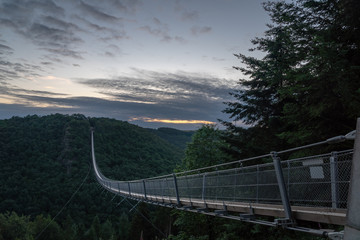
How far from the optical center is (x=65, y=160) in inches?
3147

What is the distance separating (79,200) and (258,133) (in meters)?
57.1

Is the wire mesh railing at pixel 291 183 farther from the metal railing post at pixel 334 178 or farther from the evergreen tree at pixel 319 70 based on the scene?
the evergreen tree at pixel 319 70

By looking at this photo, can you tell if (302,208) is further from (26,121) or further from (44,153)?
(26,121)

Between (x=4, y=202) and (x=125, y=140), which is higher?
(x=125, y=140)

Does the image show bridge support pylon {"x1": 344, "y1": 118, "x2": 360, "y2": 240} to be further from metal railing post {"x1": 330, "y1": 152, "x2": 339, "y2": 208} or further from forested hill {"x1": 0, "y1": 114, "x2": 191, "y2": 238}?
forested hill {"x1": 0, "y1": 114, "x2": 191, "y2": 238}

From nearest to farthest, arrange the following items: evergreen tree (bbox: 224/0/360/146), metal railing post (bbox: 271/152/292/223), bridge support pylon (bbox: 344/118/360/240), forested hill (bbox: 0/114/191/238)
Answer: bridge support pylon (bbox: 344/118/360/240) < metal railing post (bbox: 271/152/292/223) < evergreen tree (bbox: 224/0/360/146) < forested hill (bbox: 0/114/191/238)

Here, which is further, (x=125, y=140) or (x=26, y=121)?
(x=26, y=121)

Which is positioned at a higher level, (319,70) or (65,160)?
(319,70)

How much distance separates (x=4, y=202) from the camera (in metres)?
61.7

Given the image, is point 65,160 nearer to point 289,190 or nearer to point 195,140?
point 195,140

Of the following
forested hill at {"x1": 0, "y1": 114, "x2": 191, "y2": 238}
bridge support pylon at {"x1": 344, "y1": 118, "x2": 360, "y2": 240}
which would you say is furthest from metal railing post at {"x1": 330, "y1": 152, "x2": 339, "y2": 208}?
forested hill at {"x1": 0, "y1": 114, "x2": 191, "y2": 238}

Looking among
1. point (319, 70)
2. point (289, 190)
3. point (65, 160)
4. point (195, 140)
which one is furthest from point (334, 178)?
point (65, 160)

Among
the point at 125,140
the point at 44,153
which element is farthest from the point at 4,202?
the point at 125,140

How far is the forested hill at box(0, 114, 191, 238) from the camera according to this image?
210ft
